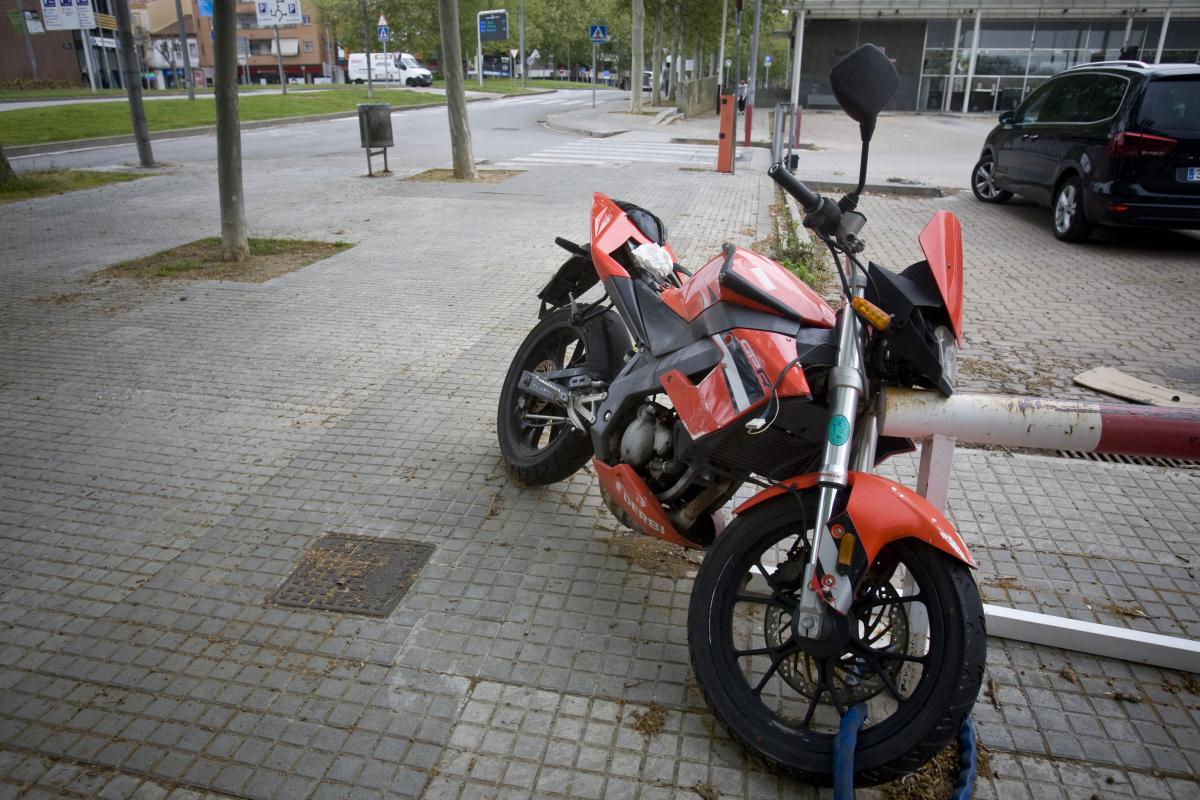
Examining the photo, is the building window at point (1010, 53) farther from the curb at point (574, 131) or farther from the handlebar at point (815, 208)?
the handlebar at point (815, 208)

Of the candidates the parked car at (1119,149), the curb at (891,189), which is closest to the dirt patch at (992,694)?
the parked car at (1119,149)

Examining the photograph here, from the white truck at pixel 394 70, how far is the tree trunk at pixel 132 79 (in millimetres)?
41123

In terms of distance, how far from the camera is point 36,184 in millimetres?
13328

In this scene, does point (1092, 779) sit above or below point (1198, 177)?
below

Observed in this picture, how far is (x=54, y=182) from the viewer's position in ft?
45.1

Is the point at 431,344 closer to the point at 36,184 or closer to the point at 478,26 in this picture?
the point at 36,184

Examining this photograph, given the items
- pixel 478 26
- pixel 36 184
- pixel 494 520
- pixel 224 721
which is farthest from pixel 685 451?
pixel 478 26

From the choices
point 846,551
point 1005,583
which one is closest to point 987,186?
point 1005,583

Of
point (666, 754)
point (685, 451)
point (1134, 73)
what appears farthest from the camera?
point (1134, 73)

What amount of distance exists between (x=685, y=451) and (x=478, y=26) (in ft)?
164

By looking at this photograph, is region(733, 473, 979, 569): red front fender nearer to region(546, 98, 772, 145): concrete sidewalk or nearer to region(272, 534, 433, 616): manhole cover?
region(272, 534, 433, 616): manhole cover

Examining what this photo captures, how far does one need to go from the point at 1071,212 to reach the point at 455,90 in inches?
357

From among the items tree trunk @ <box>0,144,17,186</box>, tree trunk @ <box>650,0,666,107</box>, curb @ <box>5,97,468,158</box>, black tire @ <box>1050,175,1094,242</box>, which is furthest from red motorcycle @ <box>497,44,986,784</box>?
tree trunk @ <box>650,0,666,107</box>

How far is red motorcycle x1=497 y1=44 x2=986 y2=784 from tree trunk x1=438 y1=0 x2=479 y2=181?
38.3 ft
